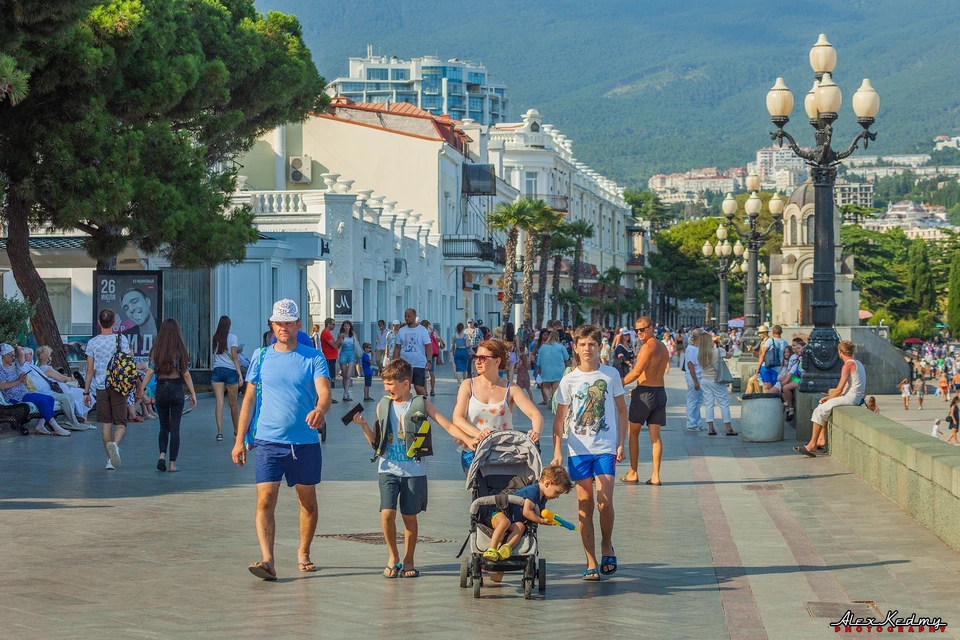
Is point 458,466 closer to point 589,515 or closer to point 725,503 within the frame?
point 725,503

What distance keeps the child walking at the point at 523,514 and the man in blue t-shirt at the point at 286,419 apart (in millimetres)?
1270

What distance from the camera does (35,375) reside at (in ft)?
60.0

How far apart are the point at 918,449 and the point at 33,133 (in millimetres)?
15439

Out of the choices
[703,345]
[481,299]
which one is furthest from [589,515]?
[481,299]

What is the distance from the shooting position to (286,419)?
8.26 meters

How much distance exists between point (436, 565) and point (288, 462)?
1.23 meters

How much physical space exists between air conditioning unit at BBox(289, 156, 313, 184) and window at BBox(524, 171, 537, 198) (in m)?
31.3

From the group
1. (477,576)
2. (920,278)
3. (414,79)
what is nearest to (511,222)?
(477,576)

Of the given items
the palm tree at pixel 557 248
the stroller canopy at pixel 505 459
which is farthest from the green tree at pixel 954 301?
the stroller canopy at pixel 505 459

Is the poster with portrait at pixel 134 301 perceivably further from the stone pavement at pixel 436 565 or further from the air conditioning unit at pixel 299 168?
the air conditioning unit at pixel 299 168

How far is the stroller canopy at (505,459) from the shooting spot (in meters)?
7.96

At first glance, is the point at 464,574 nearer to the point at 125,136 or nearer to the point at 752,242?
the point at 125,136

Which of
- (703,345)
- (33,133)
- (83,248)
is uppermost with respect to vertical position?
(33,133)

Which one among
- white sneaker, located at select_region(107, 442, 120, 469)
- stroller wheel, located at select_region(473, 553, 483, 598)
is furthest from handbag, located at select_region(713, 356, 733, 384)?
stroller wheel, located at select_region(473, 553, 483, 598)
